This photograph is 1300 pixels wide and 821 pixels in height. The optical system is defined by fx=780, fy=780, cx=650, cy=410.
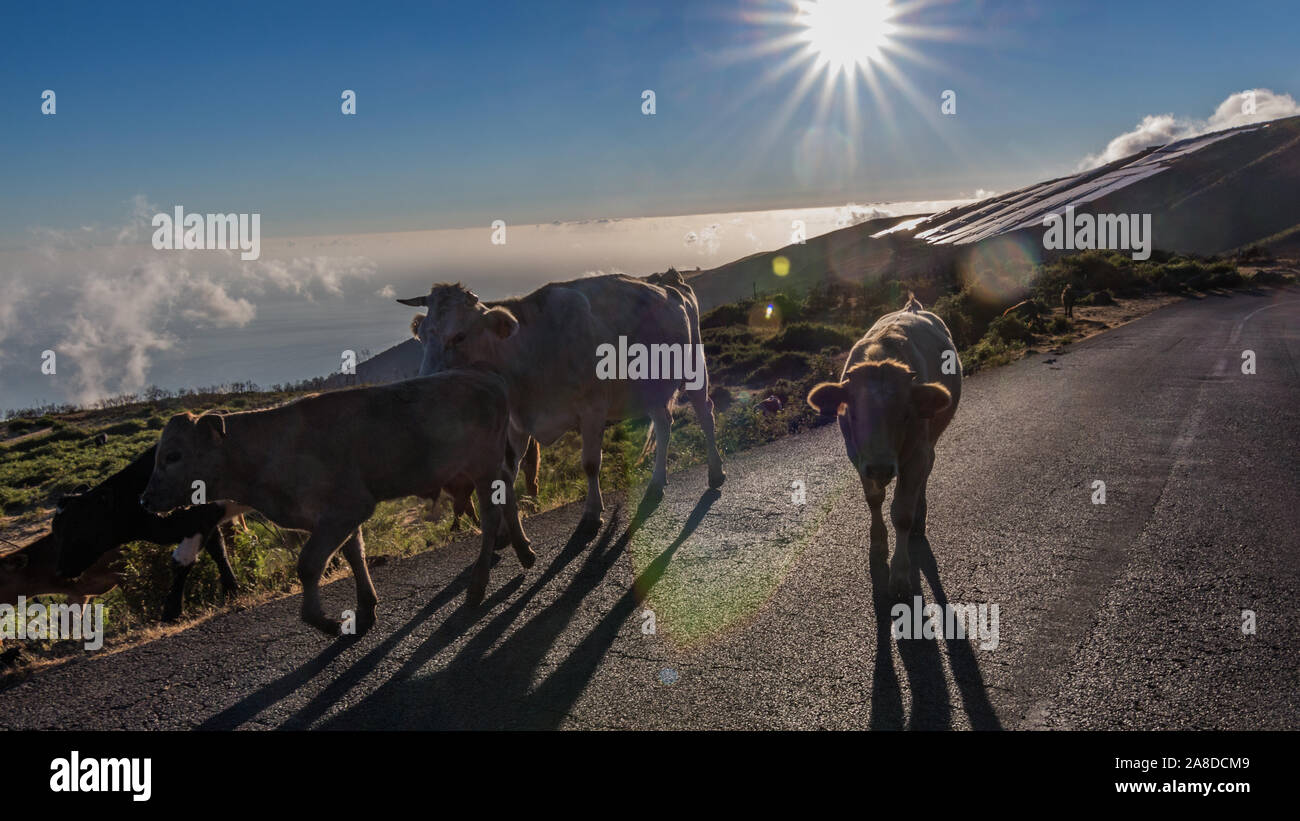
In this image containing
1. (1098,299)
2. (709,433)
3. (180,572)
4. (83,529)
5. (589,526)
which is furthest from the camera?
(1098,299)

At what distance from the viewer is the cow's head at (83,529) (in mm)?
6652

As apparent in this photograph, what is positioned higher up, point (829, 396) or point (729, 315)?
point (729, 315)

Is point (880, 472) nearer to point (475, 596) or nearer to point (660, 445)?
point (475, 596)

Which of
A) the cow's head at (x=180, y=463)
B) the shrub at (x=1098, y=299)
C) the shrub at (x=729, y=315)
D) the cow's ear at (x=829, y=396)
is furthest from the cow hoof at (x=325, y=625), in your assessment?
the shrub at (x=729, y=315)

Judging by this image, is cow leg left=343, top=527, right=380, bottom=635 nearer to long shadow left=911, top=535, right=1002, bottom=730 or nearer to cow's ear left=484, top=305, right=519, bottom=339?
cow's ear left=484, top=305, right=519, bottom=339

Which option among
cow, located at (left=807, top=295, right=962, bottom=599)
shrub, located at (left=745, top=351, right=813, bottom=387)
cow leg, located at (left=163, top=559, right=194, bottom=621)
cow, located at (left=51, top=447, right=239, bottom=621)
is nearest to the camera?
cow, located at (left=807, top=295, right=962, bottom=599)

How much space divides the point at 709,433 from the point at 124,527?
6292mm

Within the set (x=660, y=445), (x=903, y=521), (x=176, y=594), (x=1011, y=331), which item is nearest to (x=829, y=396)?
(x=903, y=521)

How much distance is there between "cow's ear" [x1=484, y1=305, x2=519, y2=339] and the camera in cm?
731

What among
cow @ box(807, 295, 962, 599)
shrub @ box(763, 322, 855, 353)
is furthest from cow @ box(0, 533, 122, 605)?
shrub @ box(763, 322, 855, 353)

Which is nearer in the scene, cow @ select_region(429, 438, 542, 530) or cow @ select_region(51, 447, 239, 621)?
cow @ select_region(429, 438, 542, 530)

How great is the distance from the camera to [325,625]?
518 centimetres

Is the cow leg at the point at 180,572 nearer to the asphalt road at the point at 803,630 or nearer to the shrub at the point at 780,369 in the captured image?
the asphalt road at the point at 803,630
